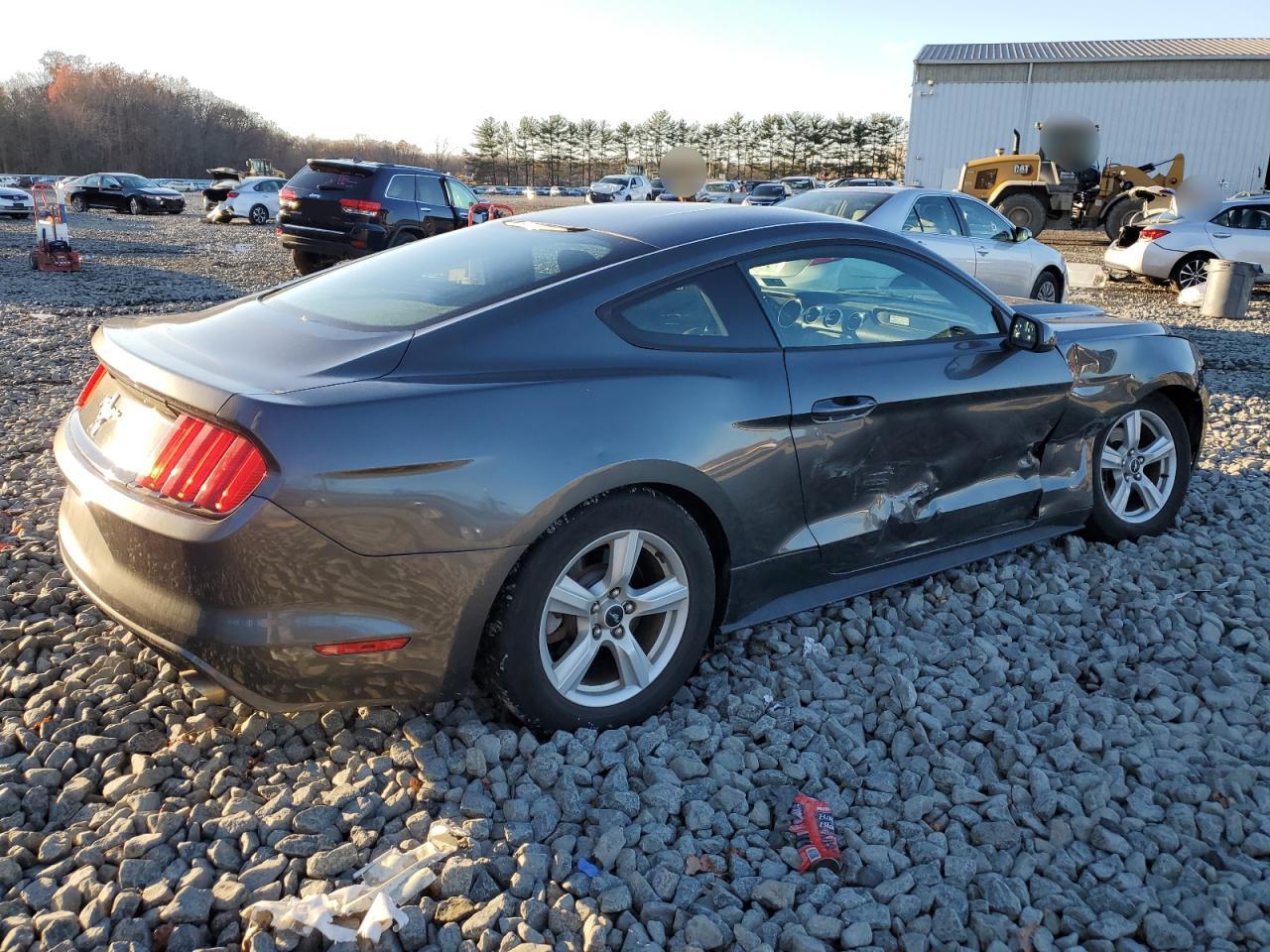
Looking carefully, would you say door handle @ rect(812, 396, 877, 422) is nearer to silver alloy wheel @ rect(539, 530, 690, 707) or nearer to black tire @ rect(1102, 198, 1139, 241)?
silver alloy wheel @ rect(539, 530, 690, 707)

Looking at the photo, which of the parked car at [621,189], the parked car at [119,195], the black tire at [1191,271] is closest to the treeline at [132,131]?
the parked car at [119,195]

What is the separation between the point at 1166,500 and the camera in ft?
14.8

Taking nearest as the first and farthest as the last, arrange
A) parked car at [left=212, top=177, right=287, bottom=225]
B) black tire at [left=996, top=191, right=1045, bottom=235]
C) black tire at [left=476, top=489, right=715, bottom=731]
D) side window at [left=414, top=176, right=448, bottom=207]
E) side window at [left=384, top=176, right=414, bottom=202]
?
black tire at [left=476, top=489, right=715, bottom=731] → side window at [left=384, top=176, right=414, bottom=202] → side window at [left=414, top=176, right=448, bottom=207] → black tire at [left=996, top=191, right=1045, bottom=235] → parked car at [left=212, top=177, right=287, bottom=225]

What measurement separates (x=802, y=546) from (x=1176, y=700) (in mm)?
1328

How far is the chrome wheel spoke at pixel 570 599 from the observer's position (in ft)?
8.71

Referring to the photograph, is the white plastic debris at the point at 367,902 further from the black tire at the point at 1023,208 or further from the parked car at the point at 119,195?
the parked car at the point at 119,195

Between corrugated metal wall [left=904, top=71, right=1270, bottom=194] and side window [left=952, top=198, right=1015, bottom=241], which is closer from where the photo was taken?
A: side window [left=952, top=198, right=1015, bottom=241]

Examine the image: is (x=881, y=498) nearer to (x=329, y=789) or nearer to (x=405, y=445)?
(x=405, y=445)

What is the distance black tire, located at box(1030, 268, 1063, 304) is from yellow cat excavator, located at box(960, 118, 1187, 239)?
9.84 m

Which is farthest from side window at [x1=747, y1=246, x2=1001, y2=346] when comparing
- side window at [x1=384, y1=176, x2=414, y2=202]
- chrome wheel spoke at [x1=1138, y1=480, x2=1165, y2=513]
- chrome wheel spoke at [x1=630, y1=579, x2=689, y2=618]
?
side window at [x1=384, y1=176, x2=414, y2=202]

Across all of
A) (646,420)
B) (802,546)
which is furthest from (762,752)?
(646,420)

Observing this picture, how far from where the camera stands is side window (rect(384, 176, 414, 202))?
1349 cm

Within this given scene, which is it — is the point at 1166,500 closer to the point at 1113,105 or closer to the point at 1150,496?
the point at 1150,496

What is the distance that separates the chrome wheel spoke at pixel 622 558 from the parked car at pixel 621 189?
128 feet
